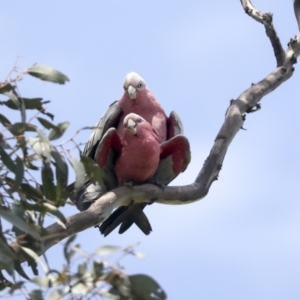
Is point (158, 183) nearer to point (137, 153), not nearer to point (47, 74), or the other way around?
point (137, 153)

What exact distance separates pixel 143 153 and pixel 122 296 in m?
1.57

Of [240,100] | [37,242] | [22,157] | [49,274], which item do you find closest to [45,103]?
[22,157]

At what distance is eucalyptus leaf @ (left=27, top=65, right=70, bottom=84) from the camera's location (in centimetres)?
299

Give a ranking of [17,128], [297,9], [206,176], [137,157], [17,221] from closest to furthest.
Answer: [17,221], [17,128], [206,176], [137,157], [297,9]

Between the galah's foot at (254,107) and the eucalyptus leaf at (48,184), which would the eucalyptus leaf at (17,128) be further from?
the galah's foot at (254,107)

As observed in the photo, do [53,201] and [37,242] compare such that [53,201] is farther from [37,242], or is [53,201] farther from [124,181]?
[124,181]

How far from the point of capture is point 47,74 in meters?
3.00

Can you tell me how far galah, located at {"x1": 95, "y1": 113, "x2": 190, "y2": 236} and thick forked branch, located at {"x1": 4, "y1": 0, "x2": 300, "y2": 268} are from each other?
0.15 meters

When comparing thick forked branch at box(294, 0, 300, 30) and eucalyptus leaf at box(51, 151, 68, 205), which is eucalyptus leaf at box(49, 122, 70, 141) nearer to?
eucalyptus leaf at box(51, 151, 68, 205)

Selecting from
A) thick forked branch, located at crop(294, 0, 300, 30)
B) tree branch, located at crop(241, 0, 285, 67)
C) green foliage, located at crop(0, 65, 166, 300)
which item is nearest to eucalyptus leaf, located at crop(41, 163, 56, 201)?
green foliage, located at crop(0, 65, 166, 300)

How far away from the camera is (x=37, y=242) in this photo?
9.50ft

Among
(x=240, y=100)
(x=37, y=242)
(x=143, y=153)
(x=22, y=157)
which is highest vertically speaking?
(x=240, y=100)

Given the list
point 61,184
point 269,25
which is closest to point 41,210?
point 61,184

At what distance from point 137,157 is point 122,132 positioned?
240mm
